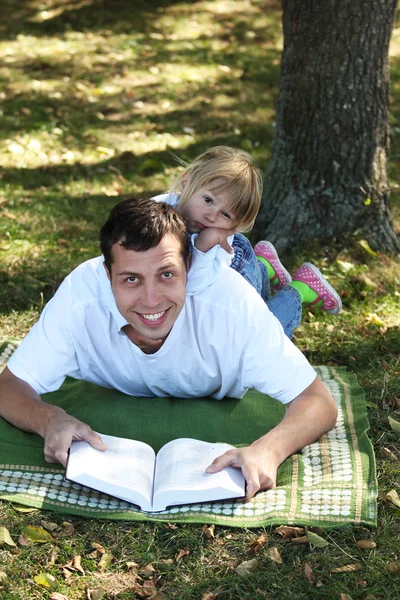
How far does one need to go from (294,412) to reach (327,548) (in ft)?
1.96

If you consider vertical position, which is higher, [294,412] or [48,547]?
[294,412]

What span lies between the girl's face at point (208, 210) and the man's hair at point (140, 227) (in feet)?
1.44

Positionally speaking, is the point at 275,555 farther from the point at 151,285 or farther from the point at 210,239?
the point at 210,239

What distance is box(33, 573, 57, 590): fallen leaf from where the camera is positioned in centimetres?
300

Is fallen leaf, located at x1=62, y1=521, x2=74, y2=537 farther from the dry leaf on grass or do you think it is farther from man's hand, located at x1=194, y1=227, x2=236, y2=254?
man's hand, located at x1=194, y1=227, x2=236, y2=254

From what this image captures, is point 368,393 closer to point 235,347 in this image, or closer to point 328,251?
point 235,347

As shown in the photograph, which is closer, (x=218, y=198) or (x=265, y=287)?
(x=218, y=198)

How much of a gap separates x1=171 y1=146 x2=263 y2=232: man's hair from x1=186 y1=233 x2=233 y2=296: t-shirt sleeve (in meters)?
0.40

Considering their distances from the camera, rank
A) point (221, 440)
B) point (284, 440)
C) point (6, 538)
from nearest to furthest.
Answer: point (6, 538)
point (284, 440)
point (221, 440)

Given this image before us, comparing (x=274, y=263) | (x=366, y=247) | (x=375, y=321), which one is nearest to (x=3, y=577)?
(x=274, y=263)

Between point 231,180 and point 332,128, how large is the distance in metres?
2.00

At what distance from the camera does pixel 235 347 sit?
11.9 ft

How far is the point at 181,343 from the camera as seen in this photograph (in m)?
3.69

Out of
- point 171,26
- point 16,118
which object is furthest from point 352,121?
point 171,26
